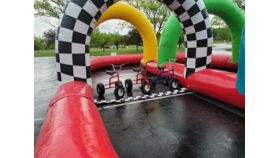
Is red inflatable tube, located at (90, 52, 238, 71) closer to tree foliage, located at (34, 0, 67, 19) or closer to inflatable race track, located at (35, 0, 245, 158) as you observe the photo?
inflatable race track, located at (35, 0, 245, 158)

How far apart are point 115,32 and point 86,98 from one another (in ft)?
71.0

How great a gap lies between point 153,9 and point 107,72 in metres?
17.7

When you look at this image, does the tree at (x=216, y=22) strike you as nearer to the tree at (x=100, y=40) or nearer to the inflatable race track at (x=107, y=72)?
the tree at (x=100, y=40)

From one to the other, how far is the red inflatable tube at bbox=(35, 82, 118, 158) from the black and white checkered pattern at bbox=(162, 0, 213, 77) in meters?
2.98

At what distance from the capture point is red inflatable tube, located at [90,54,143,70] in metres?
8.78

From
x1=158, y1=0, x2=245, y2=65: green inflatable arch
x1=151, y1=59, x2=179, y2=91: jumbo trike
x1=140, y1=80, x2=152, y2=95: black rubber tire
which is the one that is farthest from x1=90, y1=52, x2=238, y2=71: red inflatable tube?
x1=140, y1=80, x2=152, y2=95: black rubber tire

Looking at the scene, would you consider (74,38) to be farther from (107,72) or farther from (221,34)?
(221,34)

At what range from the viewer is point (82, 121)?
153cm

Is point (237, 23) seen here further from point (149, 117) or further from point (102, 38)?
point (102, 38)

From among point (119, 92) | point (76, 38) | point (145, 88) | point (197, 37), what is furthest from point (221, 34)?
point (76, 38)

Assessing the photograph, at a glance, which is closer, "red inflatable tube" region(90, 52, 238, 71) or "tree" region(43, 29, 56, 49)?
"red inflatable tube" region(90, 52, 238, 71)

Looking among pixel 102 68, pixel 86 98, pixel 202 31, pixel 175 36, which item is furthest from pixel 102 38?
pixel 86 98

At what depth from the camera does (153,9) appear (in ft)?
67.9

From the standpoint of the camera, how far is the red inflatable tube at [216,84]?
10.8 ft
